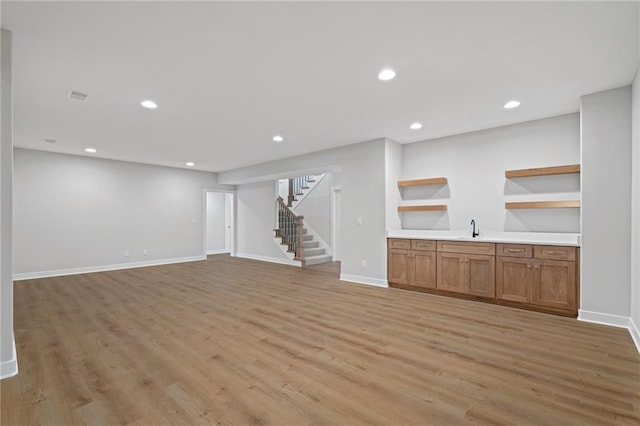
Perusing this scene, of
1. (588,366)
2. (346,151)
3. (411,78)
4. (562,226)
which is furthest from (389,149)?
(588,366)

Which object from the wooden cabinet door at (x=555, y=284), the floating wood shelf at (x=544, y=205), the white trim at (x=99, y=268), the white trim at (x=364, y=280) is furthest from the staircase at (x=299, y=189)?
the wooden cabinet door at (x=555, y=284)

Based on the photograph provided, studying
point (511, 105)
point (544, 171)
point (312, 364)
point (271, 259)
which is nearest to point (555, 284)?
point (544, 171)

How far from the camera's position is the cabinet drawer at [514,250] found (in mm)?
3953

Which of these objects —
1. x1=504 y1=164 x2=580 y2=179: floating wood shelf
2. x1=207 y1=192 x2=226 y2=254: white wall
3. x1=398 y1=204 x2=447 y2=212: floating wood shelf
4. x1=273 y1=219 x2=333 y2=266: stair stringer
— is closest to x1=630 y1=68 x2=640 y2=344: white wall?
x1=504 y1=164 x2=580 y2=179: floating wood shelf

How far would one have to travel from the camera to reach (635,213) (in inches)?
120

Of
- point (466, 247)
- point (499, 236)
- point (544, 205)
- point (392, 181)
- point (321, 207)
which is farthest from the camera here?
point (321, 207)

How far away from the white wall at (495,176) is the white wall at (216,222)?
24.1 ft

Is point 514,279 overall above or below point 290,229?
below

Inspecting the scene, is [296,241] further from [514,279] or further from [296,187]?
[514,279]

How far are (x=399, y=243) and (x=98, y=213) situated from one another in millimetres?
6934

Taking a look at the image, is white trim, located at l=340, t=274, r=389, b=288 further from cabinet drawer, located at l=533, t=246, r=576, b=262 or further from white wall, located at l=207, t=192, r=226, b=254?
white wall, located at l=207, t=192, r=226, b=254

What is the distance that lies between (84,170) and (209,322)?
5.75 meters

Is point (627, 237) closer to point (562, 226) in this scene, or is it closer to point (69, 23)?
point (562, 226)

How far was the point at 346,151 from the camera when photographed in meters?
5.88
